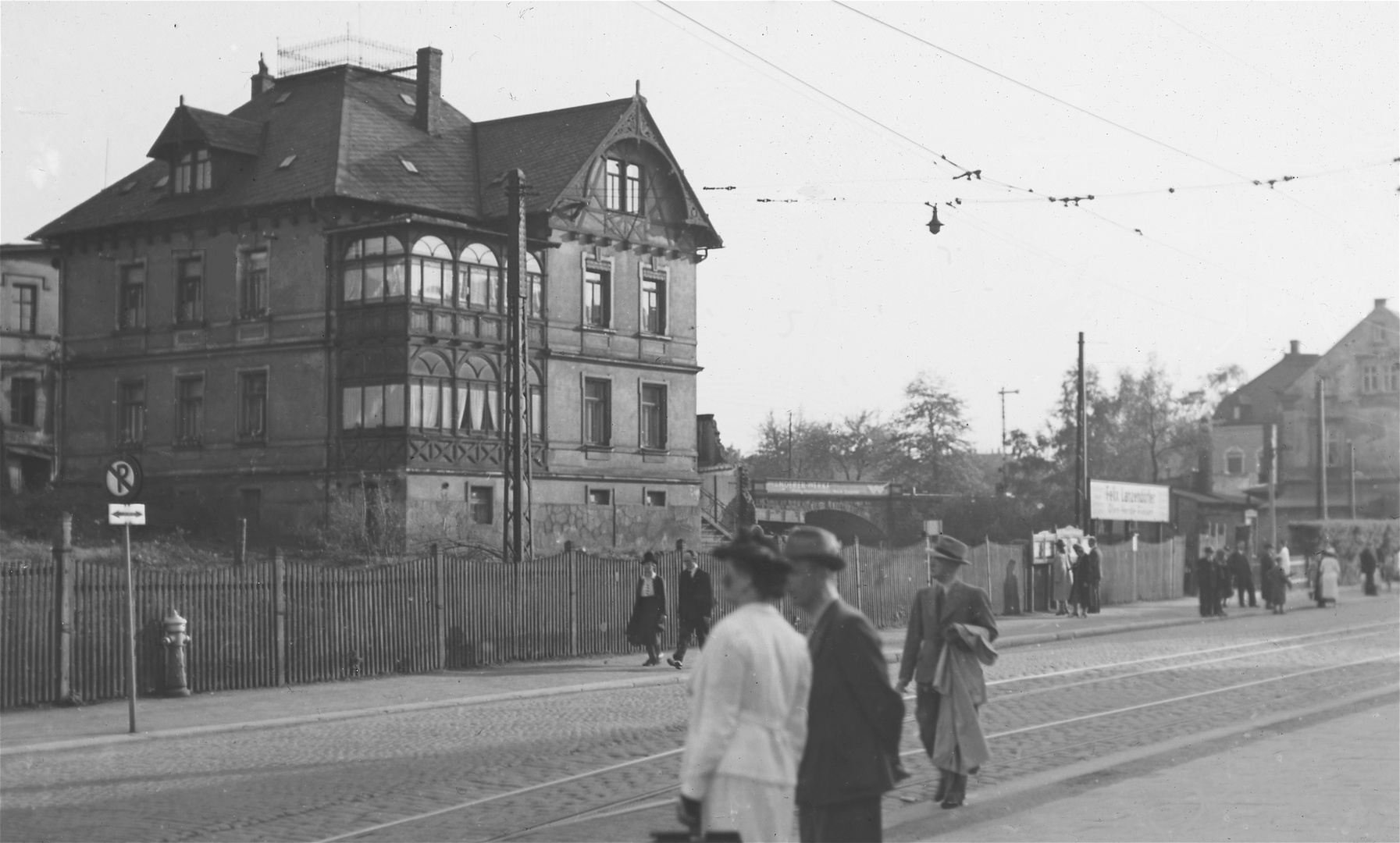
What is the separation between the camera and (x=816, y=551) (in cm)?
639

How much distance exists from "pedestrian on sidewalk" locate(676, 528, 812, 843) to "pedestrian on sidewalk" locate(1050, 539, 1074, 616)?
34742 millimetres

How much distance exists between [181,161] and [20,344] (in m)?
13.9

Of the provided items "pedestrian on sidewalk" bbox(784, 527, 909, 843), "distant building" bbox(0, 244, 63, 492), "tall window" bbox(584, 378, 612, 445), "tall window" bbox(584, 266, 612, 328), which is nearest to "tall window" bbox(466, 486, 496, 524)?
"tall window" bbox(584, 378, 612, 445)

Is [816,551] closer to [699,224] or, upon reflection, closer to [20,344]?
[699,224]

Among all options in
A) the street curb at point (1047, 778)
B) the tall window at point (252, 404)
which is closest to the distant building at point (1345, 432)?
the tall window at point (252, 404)

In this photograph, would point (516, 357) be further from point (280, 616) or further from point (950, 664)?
point (950, 664)

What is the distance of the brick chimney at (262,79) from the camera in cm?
5259

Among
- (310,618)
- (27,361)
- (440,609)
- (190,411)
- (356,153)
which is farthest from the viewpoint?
(27,361)

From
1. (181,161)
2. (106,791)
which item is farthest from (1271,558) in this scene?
(106,791)

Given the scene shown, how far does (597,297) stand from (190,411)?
12.1m

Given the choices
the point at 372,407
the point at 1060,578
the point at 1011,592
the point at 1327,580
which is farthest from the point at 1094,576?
the point at 372,407

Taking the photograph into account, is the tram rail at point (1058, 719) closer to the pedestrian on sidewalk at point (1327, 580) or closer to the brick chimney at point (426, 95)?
the pedestrian on sidewalk at point (1327, 580)

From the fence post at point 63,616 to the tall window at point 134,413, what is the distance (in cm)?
2856

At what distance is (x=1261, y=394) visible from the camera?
10919 centimetres
